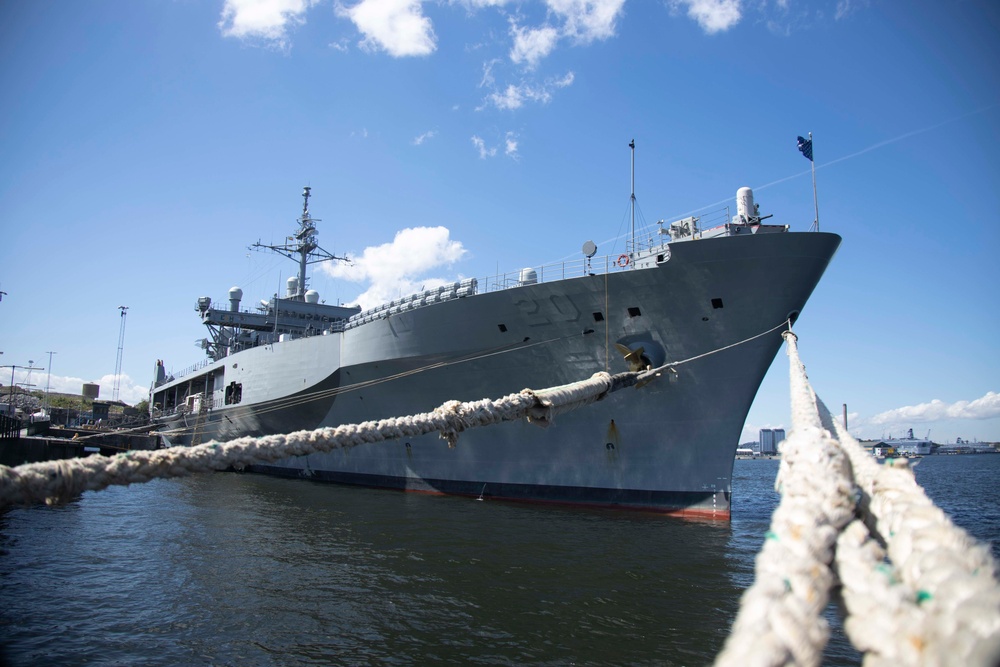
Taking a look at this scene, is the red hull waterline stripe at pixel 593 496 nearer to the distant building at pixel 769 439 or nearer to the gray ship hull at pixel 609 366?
the gray ship hull at pixel 609 366

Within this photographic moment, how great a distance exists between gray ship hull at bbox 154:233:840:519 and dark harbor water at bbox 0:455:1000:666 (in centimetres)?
100

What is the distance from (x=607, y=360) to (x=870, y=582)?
10922mm

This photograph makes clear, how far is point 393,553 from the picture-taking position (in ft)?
31.8

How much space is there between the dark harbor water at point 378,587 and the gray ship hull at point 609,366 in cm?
100

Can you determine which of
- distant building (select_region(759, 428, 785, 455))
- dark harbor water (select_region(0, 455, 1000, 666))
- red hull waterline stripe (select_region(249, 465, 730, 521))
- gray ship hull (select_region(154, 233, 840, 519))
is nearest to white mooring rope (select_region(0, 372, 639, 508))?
dark harbor water (select_region(0, 455, 1000, 666))

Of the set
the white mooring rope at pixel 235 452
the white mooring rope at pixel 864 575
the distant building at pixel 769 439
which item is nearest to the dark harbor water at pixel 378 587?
the white mooring rope at pixel 235 452

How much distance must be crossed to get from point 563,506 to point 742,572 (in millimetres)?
5577

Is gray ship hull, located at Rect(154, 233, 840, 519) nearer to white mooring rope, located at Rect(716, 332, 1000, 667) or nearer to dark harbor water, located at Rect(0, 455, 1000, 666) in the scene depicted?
dark harbor water, located at Rect(0, 455, 1000, 666)

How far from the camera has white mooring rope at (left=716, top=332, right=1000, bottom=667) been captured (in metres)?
1.49

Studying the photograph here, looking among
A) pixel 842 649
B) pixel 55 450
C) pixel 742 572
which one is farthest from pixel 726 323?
pixel 55 450

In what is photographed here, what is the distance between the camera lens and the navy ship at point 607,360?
11.5 meters

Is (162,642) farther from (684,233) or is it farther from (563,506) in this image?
(684,233)

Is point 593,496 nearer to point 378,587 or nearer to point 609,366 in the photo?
point 609,366

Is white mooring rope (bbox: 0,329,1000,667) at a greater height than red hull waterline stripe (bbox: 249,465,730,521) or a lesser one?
greater
